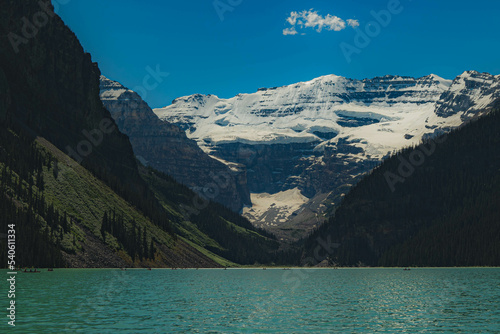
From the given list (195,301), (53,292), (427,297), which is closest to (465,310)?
(427,297)

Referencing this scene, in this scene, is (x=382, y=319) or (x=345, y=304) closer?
(x=382, y=319)

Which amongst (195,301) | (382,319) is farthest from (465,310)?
A: (195,301)

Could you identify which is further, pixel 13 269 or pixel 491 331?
pixel 13 269

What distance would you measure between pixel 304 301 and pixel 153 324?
150 feet

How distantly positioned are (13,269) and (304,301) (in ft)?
394

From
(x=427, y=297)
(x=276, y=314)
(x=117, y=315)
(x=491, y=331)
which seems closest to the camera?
(x=491, y=331)

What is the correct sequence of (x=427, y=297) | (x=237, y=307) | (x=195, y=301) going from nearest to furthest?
(x=237, y=307)
(x=195, y=301)
(x=427, y=297)

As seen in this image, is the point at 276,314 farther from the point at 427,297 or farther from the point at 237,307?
the point at 427,297

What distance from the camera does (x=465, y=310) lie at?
100500 millimetres

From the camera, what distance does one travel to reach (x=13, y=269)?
198500 millimetres

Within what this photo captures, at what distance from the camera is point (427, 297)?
5039 inches

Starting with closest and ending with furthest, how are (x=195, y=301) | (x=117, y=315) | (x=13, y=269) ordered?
(x=117, y=315) → (x=195, y=301) → (x=13, y=269)

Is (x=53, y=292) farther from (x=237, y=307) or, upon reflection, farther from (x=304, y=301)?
(x=304, y=301)

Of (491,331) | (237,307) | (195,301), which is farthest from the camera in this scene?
(195,301)
